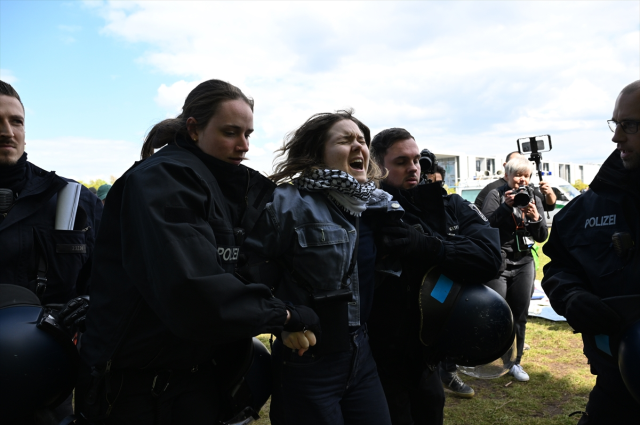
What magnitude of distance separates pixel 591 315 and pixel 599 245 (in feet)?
1.34

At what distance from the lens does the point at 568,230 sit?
2.61m

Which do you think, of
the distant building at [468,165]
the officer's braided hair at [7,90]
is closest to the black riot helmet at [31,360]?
the officer's braided hair at [7,90]

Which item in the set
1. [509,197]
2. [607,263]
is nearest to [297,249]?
[607,263]

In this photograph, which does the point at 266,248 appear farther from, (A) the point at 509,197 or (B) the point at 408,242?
(A) the point at 509,197

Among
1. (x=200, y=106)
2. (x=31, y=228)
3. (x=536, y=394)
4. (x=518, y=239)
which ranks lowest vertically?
(x=536, y=394)

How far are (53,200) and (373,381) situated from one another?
175 cm

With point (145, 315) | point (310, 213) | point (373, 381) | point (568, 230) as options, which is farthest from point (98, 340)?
point (568, 230)

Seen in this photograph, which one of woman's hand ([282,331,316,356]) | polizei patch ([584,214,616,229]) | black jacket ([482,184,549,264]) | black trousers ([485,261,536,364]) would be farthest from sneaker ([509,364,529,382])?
woman's hand ([282,331,316,356])

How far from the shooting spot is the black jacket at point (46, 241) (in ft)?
7.41

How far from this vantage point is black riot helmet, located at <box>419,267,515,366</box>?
2.45 meters

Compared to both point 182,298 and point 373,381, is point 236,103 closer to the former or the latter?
point 182,298

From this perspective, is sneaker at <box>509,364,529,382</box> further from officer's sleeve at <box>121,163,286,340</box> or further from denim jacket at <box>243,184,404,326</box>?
officer's sleeve at <box>121,163,286,340</box>

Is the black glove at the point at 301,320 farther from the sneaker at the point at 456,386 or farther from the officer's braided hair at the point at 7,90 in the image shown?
the sneaker at the point at 456,386

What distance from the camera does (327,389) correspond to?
2094mm
